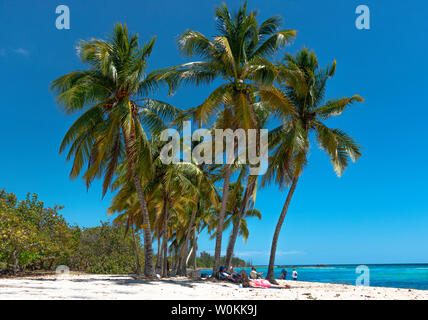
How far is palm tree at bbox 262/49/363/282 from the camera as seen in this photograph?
56.6 feet

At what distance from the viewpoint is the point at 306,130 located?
18.0 metres

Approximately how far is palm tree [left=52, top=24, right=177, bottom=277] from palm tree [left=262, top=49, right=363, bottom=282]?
655 centimetres

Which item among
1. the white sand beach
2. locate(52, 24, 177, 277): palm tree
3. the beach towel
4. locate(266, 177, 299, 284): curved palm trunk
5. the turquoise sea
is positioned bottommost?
the turquoise sea

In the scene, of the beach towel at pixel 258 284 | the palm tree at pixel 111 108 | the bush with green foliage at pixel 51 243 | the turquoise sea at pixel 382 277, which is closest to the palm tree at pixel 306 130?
the beach towel at pixel 258 284

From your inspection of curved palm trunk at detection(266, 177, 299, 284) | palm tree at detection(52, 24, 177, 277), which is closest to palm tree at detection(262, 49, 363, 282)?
curved palm trunk at detection(266, 177, 299, 284)

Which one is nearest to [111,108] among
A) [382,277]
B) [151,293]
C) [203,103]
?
[203,103]

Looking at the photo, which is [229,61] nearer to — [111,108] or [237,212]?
[111,108]

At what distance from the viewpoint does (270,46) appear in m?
16.5

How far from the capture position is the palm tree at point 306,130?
17.2 meters

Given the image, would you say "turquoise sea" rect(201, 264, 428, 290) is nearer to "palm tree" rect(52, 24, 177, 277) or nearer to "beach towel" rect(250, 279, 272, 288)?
"beach towel" rect(250, 279, 272, 288)
